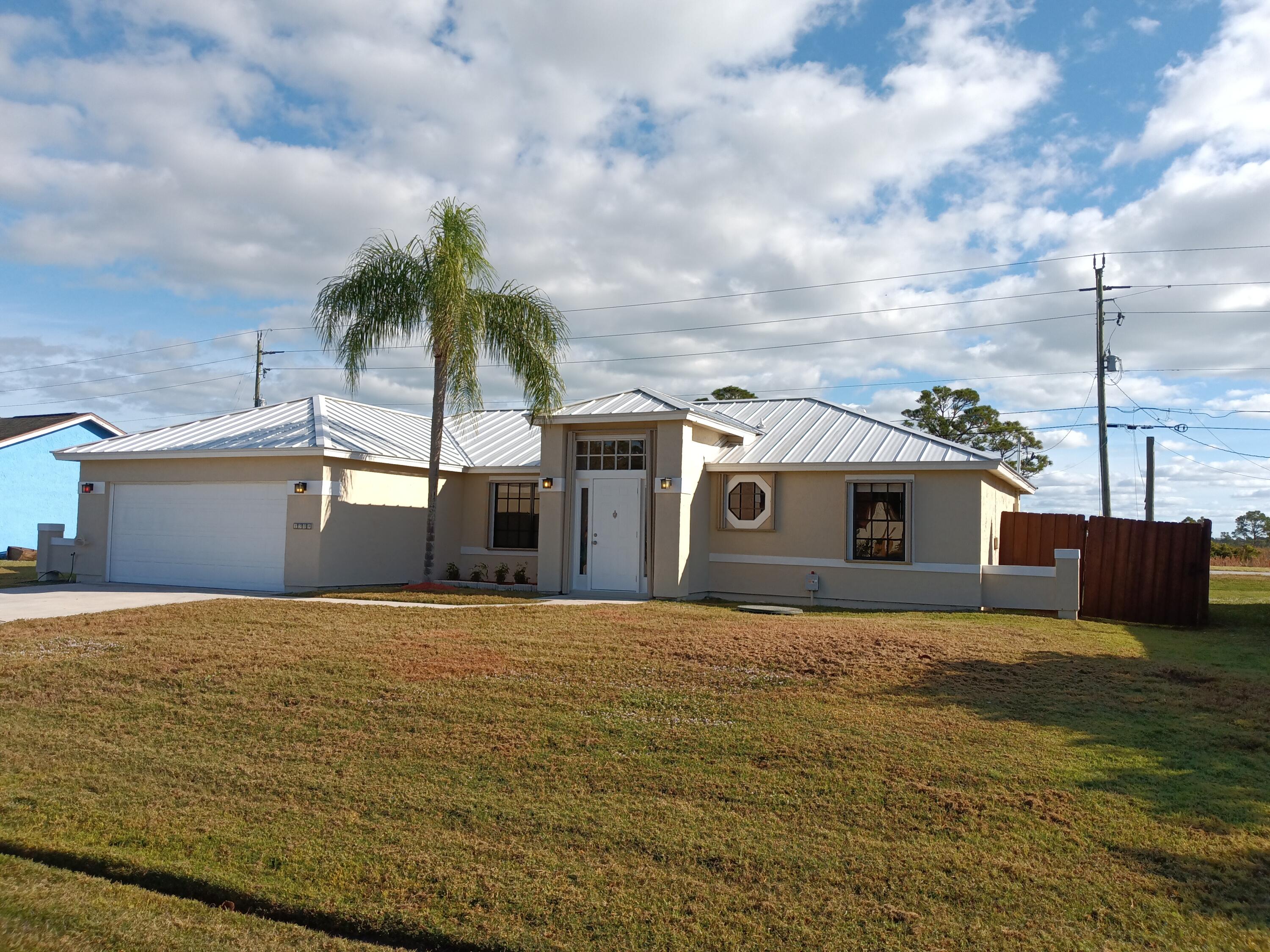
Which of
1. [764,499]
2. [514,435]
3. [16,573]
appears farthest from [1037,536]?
[16,573]

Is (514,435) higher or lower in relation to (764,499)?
higher

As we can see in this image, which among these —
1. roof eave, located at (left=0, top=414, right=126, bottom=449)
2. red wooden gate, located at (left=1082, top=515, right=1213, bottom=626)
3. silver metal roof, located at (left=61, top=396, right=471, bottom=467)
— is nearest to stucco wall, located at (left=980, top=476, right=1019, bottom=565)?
red wooden gate, located at (left=1082, top=515, right=1213, bottom=626)

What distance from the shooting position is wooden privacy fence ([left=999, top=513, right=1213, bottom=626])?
1602 cm

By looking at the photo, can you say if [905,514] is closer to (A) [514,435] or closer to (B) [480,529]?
(B) [480,529]

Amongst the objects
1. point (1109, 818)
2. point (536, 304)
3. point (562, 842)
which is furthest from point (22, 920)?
point (536, 304)

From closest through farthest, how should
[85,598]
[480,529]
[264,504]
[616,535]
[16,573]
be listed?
[85,598] → [616,535] → [264,504] → [480,529] → [16,573]

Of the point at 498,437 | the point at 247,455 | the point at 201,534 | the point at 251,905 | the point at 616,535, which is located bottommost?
the point at 251,905

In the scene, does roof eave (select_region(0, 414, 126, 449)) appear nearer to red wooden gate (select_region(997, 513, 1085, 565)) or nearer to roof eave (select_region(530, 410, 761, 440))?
roof eave (select_region(530, 410, 761, 440))

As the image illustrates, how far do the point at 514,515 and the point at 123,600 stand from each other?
7624 mm

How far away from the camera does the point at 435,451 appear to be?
18047 millimetres

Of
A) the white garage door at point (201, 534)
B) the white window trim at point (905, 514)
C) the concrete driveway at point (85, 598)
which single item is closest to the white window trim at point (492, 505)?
the white garage door at point (201, 534)

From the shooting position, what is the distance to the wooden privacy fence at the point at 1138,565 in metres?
16.0

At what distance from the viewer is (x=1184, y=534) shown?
53.1 ft

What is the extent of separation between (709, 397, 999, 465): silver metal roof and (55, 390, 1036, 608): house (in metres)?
0.06
